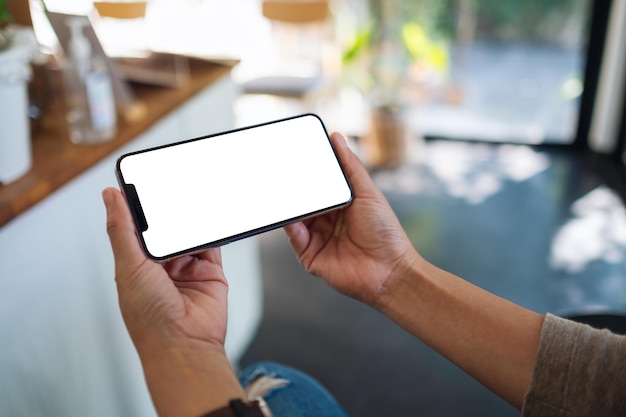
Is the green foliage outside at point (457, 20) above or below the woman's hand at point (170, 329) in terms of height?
below

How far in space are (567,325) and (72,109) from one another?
1030 mm

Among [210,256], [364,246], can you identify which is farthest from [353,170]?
[210,256]

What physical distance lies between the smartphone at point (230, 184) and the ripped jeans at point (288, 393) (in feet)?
1.07

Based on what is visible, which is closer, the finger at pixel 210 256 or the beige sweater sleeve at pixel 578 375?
the beige sweater sleeve at pixel 578 375

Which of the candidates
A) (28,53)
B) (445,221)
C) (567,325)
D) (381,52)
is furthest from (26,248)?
(381,52)

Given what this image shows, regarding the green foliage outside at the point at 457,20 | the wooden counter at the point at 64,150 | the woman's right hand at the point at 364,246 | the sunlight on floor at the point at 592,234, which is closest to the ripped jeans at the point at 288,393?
the woman's right hand at the point at 364,246

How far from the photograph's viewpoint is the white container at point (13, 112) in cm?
94

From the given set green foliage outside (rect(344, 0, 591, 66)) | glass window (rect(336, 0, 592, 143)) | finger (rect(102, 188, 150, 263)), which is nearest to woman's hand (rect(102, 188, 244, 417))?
finger (rect(102, 188, 150, 263))

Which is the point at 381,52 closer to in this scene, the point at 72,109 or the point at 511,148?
the point at 511,148

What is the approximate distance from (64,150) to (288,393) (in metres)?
0.61

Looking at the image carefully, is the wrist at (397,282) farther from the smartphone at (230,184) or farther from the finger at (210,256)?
the finger at (210,256)

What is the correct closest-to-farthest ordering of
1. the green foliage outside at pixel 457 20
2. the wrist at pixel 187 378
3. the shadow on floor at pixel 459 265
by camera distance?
the wrist at pixel 187 378
the shadow on floor at pixel 459 265
the green foliage outside at pixel 457 20

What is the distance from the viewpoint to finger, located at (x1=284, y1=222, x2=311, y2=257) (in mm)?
895

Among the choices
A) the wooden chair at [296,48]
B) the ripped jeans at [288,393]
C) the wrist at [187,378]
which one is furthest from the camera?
the wooden chair at [296,48]
